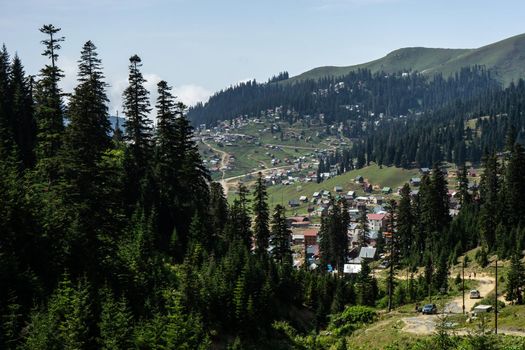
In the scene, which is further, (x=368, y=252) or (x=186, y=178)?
(x=368, y=252)

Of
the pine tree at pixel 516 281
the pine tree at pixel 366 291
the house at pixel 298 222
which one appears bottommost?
the house at pixel 298 222

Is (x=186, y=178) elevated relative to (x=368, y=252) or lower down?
elevated

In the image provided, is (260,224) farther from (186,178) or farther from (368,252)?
(368,252)

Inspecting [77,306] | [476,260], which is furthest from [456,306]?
[77,306]

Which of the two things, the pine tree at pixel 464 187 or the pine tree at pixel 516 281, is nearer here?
the pine tree at pixel 516 281

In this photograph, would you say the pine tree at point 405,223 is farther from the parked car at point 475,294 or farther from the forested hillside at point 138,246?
the parked car at point 475,294

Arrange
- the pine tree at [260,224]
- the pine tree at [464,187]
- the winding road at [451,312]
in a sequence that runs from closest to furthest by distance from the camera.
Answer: the winding road at [451,312]
the pine tree at [260,224]
the pine tree at [464,187]

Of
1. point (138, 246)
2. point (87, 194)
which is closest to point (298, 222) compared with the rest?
point (138, 246)

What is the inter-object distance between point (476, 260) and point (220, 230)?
39593 millimetres

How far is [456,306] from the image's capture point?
62875mm

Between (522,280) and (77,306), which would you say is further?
(522,280)

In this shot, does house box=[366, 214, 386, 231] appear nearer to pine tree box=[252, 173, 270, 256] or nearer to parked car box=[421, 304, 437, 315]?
pine tree box=[252, 173, 270, 256]

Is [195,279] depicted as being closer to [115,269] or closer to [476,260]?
[115,269]

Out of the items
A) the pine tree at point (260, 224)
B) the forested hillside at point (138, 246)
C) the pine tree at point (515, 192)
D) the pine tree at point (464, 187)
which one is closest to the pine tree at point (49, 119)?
the forested hillside at point (138, 246)
